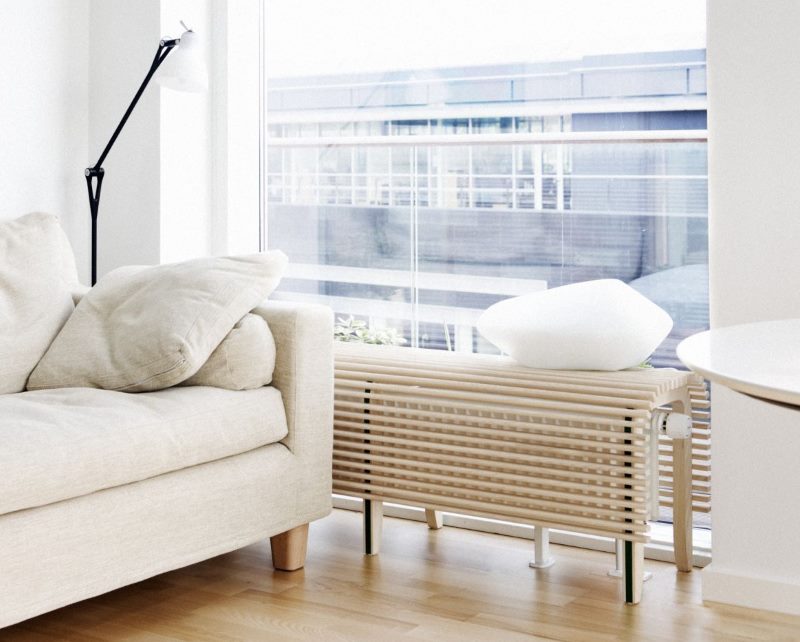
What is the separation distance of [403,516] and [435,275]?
79 cm

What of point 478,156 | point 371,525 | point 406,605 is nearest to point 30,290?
point 371,525

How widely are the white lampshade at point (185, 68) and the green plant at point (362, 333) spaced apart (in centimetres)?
93

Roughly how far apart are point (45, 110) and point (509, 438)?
1943 mm

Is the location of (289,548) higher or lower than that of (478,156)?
lower

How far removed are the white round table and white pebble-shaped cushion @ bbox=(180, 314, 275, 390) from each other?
136cm

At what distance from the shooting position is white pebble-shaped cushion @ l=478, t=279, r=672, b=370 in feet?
8.54

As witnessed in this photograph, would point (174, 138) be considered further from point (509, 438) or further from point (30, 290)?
point (509, 438)

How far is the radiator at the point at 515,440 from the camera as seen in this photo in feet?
8.23

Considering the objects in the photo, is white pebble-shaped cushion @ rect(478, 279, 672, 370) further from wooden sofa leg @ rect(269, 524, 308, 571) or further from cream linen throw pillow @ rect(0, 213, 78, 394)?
cream linen throw pillow @ rect(0, 213, 78, 394)

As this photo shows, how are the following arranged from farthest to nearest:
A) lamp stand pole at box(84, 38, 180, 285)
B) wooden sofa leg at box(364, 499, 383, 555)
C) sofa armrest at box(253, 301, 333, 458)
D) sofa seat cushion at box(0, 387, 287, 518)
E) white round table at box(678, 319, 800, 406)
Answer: lamp stand pole at box(84, 38, 180, 285) → wooden sofa leg at box(364, 499, 383, 555) → sofa armrest at box(253, 301, 333, 458) → sofa seat cushion at box(0, 387, 287, 518) → white round table at box(678, 319, 800, 406)

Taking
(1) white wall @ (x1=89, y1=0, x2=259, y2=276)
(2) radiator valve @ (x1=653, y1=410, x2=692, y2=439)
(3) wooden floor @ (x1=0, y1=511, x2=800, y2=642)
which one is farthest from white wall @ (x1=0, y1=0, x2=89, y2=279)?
(2) radiator valve @ (x1=653, y1=410, x2=692, y2=439)

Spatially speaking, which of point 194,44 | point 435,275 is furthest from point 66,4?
point 435,275

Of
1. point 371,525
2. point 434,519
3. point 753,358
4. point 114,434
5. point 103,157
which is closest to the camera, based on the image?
point 753,358

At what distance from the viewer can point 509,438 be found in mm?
2674
